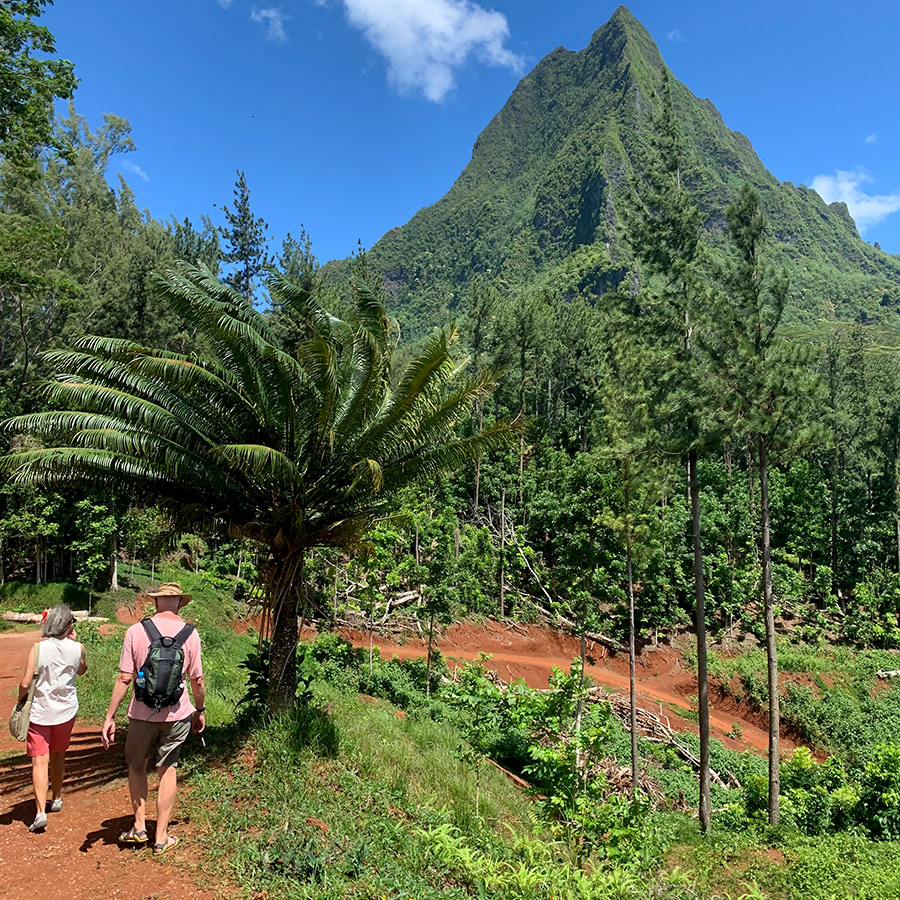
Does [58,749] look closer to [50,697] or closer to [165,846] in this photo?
[50,697]

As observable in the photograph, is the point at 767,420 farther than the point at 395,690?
No

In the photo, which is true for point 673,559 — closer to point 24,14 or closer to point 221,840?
point 221,840

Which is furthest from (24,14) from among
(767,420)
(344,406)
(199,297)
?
(767,420)

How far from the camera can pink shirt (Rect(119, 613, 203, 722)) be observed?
4160 mm

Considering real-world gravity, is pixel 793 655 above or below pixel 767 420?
below

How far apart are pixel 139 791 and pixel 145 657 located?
1.04 metres

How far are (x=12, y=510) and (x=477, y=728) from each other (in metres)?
14.7

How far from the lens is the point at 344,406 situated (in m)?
7.20

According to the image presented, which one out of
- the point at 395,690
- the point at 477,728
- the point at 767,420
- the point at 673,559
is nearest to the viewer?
the point at 767,420

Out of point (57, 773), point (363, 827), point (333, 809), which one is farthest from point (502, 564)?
point (57, 773)

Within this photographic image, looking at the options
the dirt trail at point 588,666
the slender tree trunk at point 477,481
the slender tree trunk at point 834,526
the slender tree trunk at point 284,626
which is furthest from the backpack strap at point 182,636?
the slender tree trunk at point 834,526

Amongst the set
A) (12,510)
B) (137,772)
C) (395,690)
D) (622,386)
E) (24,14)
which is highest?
(24,14)

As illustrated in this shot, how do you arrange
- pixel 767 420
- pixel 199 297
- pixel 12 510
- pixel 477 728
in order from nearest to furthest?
pixel 199 297 < pixel 767 420 < pixel 477 728 < pixel 12 510

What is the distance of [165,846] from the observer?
427cm
